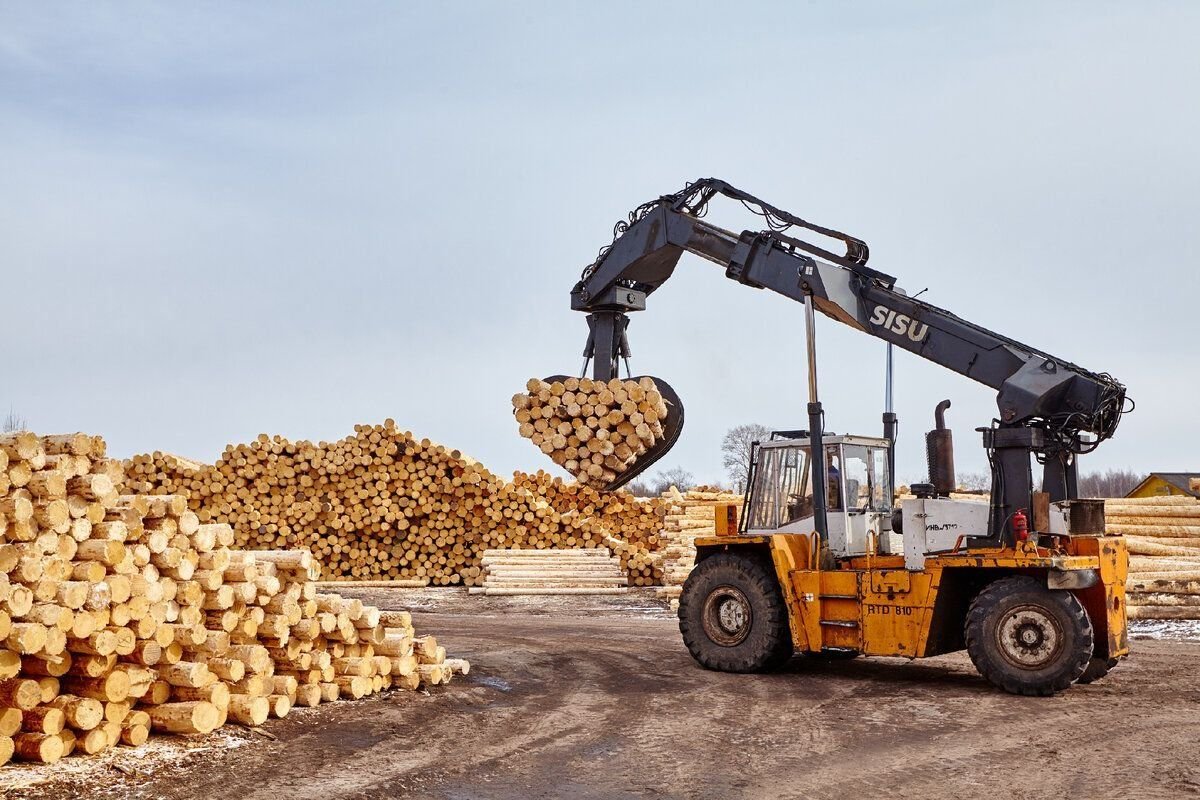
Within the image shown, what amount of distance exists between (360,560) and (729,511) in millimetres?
12153

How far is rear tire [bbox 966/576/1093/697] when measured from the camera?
1027cm

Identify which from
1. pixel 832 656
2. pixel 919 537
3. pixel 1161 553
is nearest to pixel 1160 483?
pixel 1161 553

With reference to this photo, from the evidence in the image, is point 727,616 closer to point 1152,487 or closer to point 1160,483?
point 1160,483

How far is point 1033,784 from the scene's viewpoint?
295 inches

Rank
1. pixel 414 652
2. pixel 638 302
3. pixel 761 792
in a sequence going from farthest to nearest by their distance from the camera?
pixel 638 302 → pixel 414 652 → pixel 761 792

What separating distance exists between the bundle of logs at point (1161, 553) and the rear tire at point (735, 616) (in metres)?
6.51

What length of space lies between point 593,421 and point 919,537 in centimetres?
858

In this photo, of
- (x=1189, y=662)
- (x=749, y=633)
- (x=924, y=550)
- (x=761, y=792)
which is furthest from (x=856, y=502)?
(x=761, y=792)

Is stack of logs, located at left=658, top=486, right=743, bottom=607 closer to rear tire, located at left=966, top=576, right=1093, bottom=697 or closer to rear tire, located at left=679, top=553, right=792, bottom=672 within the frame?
rear tire, located at left=679, top=553, right=792, bottom=672

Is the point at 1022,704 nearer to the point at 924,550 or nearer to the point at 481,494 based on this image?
the point at 924,550

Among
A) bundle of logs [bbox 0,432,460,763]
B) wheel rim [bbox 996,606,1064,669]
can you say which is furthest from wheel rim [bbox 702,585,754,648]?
bundle of logs [bbox 0,432,460,763]

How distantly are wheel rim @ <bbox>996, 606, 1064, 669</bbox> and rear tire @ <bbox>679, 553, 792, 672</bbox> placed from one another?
2183mm

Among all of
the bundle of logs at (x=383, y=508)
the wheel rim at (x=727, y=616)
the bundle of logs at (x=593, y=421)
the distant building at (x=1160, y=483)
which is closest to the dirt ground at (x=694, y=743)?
the wheel rim at (x=727, y=616)

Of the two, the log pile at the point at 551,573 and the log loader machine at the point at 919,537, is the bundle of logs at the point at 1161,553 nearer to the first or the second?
the log loader machine at the point at 919,537
